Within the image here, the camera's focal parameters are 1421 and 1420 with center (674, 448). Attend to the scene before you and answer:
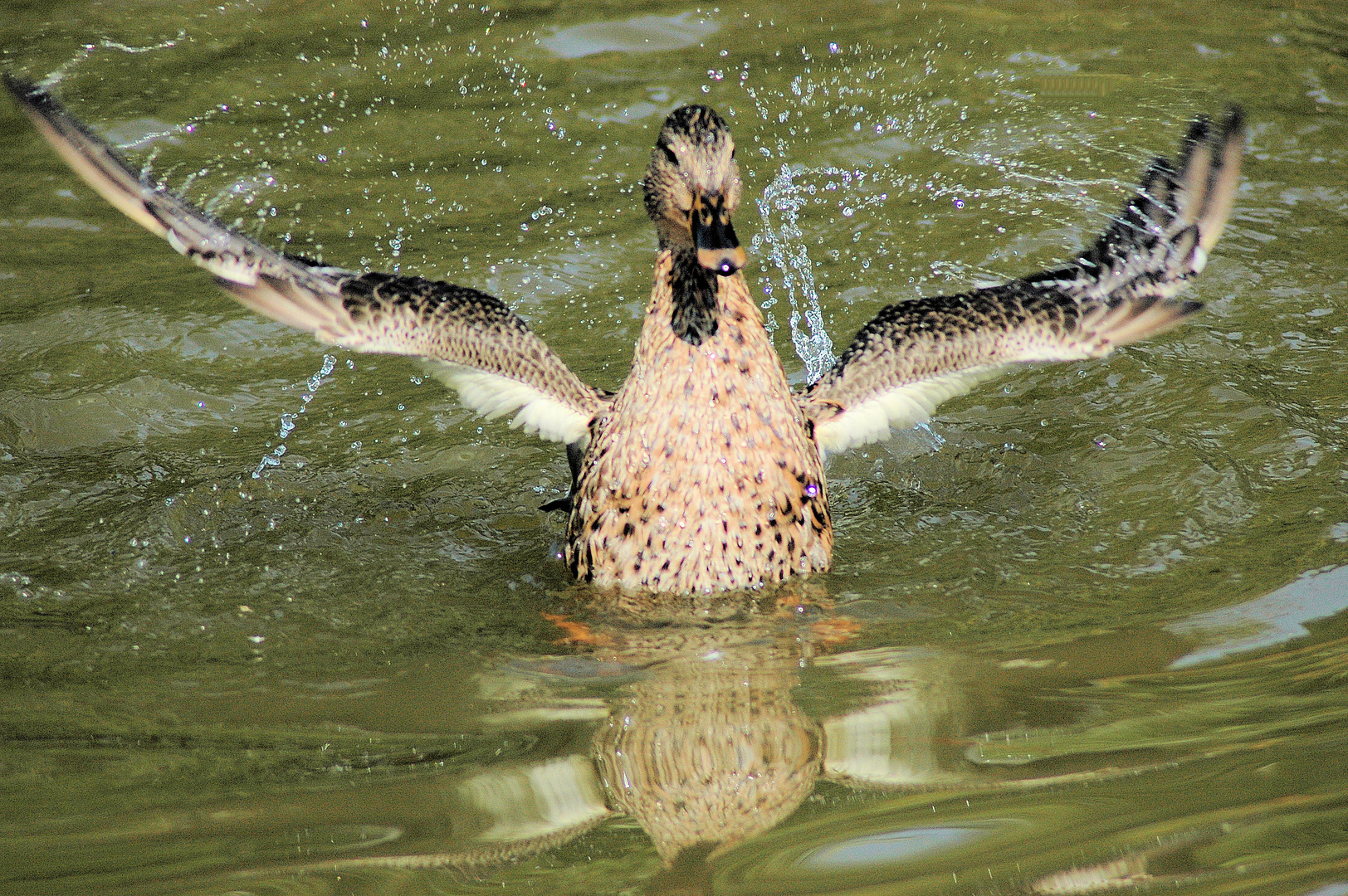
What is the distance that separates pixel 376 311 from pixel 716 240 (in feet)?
5.80

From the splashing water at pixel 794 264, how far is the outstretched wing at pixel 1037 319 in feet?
4.95

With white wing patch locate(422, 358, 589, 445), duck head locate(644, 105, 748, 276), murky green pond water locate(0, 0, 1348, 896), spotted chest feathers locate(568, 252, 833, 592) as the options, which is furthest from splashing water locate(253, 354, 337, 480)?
duck head locate(644, 105, 748, 276)

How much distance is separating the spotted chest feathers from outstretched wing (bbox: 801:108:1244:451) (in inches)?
27.3

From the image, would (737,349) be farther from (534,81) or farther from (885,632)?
(534,81)

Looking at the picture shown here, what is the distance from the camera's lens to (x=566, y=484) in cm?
648

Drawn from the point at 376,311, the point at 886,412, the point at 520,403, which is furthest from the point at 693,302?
the point at 376,311

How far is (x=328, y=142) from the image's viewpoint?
920 centimetres

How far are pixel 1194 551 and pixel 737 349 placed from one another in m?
1.81

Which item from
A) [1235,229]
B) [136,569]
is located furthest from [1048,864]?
[1235,229]

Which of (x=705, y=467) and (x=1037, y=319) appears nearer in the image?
(x=705, y=467)

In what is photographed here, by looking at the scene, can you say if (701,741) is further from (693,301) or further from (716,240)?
(693,301)

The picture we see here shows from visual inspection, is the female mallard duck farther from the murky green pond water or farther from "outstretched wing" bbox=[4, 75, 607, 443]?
the murky green pond water

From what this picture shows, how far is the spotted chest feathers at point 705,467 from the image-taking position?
486cm

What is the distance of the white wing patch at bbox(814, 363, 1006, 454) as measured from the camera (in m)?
5.62
